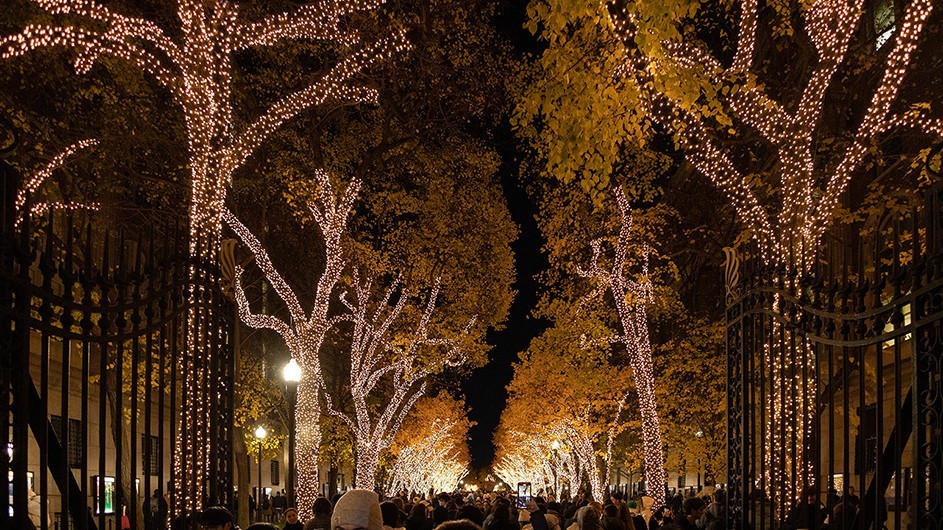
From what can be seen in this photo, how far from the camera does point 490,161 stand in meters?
21.3

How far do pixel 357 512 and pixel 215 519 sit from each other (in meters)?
2.39

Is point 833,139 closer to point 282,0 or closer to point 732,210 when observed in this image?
point 732,210

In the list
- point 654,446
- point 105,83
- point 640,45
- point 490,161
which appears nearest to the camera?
point 640,45

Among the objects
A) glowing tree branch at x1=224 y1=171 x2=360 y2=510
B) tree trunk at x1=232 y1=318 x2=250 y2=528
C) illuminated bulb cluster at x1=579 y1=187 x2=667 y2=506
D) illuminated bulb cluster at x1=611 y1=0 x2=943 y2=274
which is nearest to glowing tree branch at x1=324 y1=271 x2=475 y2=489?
tree trunk at x1=232 y1=318 x2=250 y2=528

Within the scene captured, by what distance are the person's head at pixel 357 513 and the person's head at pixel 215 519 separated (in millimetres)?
2191

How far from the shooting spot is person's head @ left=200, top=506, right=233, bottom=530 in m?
7.63

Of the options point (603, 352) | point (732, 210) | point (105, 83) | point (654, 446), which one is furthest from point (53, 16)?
point (603, 352)

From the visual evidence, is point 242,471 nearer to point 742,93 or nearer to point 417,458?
point 742,93

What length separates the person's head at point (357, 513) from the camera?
573 centimetres

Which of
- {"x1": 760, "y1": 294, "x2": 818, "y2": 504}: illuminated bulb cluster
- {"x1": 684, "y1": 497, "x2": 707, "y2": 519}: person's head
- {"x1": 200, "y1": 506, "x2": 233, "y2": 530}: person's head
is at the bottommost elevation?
{"x1": 684, "y1": 497, "x2": 707, "y2": 519}: person's head

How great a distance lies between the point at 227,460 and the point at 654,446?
17066mm

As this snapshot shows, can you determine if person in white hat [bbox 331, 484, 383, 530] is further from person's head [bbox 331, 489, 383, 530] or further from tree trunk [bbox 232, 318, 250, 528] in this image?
tree trunk [bbox 232, 318, 250, 528]

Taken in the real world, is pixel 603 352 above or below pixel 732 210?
below

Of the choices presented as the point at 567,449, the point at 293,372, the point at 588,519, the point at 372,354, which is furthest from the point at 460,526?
the point at 567,449
